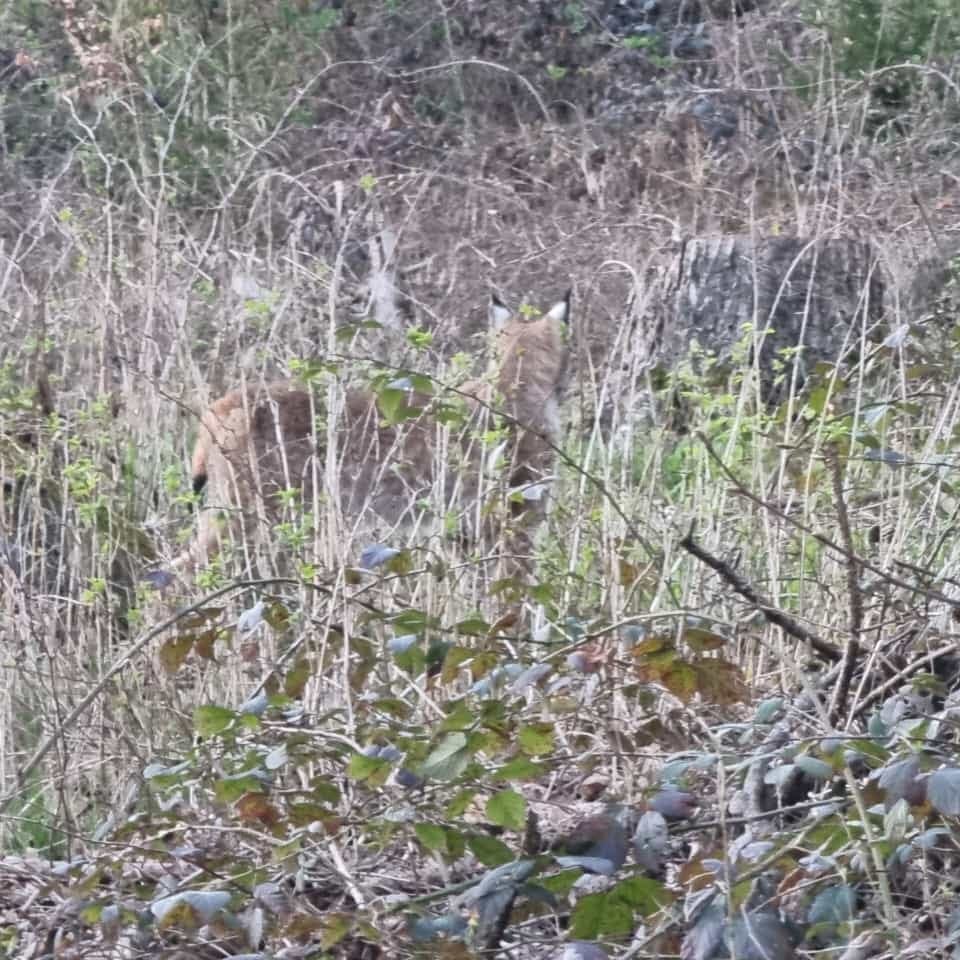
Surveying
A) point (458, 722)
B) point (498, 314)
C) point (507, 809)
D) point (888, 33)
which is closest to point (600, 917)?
point (507, 809)

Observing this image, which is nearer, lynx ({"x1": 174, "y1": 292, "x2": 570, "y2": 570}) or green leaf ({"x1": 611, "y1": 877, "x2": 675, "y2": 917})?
green leaf ({"x1": 611, "y1": 877, "x2": 675, "y2": 917})

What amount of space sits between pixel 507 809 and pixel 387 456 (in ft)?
6.05

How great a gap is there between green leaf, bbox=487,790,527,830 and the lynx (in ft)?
2.74

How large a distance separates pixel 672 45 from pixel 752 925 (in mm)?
13210

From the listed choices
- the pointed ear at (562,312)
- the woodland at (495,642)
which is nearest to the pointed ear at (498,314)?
the pointed ear at (562,312)

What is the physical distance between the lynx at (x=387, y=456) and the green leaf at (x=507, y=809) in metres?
0.84

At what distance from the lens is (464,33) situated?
1457 cm

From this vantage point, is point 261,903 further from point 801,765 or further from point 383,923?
point 801,765

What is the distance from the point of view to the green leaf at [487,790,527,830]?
2.20m

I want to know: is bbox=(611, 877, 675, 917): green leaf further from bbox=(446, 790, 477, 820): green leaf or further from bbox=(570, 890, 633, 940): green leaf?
bbox=(446, 790, 477, 820): green leaf

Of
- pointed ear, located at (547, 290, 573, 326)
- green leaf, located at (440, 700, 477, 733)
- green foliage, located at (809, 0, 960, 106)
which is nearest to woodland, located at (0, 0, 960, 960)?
green leaf, located at (440, 700, 477, 733)

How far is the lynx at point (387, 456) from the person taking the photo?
4148 millimetres

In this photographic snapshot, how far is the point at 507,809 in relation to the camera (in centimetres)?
221

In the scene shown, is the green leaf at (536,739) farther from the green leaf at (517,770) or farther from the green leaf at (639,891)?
the green leaf at (639,891)
